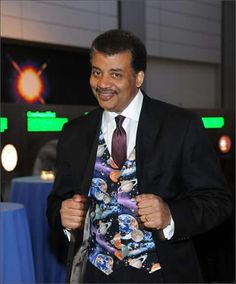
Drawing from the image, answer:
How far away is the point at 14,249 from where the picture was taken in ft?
8.56

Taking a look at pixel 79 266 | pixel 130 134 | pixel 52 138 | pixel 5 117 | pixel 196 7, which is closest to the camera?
pixel 79 266

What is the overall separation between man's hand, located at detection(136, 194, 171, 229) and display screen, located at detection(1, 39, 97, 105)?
7.77m

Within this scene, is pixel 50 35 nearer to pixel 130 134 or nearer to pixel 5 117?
pixel 5 117

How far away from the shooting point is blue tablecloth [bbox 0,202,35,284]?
2.55 m

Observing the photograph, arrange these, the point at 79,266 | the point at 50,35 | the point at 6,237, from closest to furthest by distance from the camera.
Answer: the point at 79,266
the point at 6,237
the point at 50,35

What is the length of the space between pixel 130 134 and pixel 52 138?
3612 millimetres

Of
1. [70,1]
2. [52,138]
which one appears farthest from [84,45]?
[52,138]

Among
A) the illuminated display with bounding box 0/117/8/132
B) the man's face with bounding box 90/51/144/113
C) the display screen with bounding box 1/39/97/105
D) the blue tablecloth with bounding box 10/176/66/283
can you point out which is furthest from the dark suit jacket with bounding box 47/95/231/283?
the display screen with bounding box 1/39/97/105

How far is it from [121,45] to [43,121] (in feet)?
11.9

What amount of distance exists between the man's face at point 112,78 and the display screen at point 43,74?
7582 millimetres

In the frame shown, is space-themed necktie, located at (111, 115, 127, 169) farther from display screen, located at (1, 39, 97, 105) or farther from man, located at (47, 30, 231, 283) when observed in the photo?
display screen, located at (1, 39, 97, 105)

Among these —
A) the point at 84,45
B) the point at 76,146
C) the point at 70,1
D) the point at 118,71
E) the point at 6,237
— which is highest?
the point at 70,1

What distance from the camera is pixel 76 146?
1.62 m

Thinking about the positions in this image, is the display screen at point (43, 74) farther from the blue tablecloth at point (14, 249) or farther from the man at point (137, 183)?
the man at point (137, 183)
